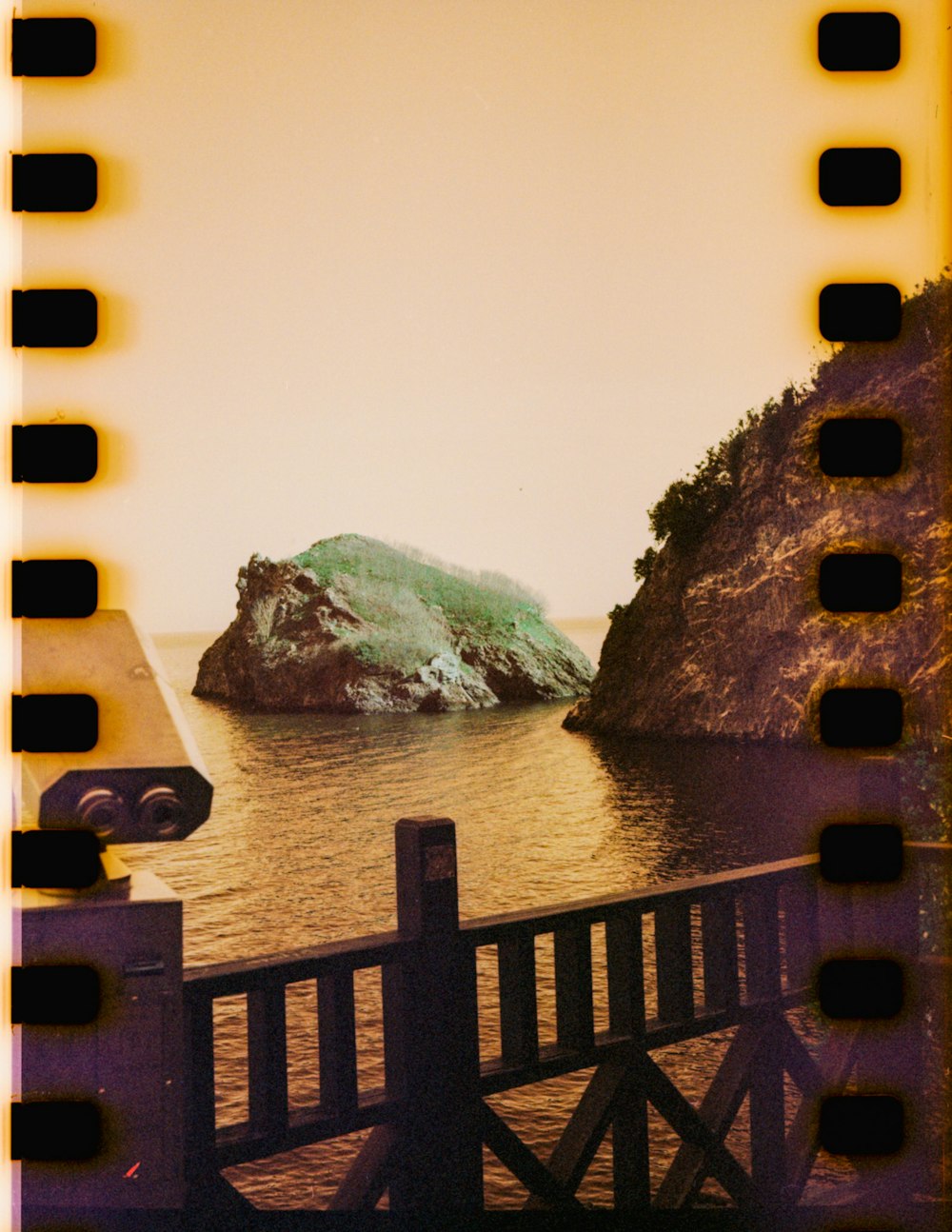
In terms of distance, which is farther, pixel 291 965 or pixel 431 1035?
pixel 431 1035

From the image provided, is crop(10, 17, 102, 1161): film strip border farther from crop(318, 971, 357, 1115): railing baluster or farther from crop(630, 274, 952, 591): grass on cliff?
crop(630, 274, 952, 591): grass on cliff

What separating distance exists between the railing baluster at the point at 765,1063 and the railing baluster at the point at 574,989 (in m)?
0.80

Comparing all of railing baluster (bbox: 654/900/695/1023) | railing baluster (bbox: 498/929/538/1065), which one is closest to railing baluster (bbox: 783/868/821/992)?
railing baluster (bbox: 654/900/695/1023)

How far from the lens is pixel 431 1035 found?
4.16 meters

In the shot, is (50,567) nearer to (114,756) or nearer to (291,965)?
(114,756)

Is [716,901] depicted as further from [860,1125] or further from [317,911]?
[317,911]

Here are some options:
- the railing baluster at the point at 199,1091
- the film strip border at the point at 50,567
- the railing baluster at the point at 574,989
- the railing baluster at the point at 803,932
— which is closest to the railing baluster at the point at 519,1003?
the railing baluster at the point at 574,989

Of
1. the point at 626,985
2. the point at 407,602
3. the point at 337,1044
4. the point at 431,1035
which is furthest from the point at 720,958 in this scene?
the point at 407,602

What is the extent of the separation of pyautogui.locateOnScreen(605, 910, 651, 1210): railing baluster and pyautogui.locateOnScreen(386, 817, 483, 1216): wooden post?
2.12 ft

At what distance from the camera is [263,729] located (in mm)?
76125

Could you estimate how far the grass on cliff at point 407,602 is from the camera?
8456 cm

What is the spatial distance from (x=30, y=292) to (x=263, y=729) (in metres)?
75.0

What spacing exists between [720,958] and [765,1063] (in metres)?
0.58

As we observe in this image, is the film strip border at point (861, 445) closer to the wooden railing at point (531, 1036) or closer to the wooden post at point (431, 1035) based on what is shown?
the wooden railing at point (531, 1036)
